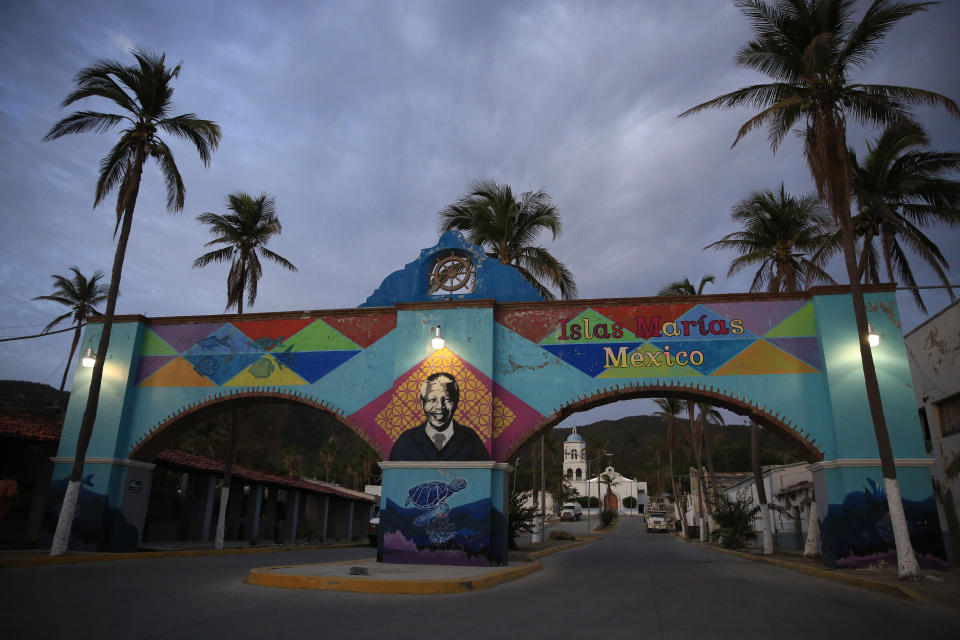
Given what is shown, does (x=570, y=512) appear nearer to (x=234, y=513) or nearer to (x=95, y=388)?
(x=234, y=513)

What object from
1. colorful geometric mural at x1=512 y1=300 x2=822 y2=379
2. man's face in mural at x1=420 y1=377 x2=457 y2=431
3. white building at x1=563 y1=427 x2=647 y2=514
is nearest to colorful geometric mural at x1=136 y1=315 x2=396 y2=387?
man's face in mural at x1=420 y1=377 x2=457 y2=431

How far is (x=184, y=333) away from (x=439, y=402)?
7.53 metres

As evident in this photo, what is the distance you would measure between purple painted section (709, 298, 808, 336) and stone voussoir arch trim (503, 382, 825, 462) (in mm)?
1755

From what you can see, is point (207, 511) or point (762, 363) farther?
point (207, 511)

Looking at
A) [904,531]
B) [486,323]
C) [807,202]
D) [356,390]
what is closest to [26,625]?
[356,390]

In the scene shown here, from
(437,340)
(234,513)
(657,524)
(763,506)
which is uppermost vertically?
(437,340)

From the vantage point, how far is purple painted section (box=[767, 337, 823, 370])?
46.5ft

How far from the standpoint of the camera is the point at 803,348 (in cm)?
1430

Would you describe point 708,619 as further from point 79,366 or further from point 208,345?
point 79,366

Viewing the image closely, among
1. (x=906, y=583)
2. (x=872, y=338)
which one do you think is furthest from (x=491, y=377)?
(x=906, y=583)

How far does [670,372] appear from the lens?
14508 mm

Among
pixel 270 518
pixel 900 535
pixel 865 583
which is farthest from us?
pixel 270 518

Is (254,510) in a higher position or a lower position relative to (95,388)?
lower

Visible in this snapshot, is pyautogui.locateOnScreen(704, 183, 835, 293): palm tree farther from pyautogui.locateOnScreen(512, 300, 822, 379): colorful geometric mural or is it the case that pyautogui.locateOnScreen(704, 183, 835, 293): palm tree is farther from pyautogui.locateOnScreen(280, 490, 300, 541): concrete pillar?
pyautogui.locateOnScreen(280, 490, 300, 541): concrete pillar
